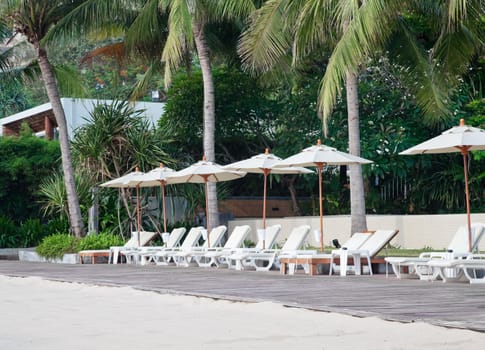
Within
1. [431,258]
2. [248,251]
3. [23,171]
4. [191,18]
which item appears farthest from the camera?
[23,171]

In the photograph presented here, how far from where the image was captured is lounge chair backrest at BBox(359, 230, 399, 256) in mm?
16000

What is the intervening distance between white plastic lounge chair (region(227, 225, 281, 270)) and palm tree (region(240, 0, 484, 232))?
1.77m

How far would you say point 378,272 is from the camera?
16.5 metres

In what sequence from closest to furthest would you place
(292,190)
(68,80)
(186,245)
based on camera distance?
(186,245) → (68,80) → (292,190)

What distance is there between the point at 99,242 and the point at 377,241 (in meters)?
8.92

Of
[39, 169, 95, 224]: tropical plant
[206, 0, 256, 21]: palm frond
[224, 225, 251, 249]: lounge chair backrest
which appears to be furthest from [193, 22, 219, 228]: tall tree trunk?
[39, 169, 95, 224]: tropical plant

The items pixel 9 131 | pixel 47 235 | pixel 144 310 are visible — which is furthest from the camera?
pixel 9 131

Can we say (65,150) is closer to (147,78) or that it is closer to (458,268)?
(147,78)

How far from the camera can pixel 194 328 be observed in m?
8.76

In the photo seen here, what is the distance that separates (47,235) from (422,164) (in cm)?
1053

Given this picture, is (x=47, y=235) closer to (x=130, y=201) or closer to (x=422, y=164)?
(x=130, y=201)

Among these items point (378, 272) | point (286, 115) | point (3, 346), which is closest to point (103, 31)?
point (286, 115)

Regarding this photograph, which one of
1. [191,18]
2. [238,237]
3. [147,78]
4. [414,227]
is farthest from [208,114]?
[414,227]

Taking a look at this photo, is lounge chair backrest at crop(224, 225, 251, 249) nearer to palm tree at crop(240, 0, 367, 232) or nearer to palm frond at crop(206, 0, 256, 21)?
palm tree at crop(240, 0, 367, 232)
